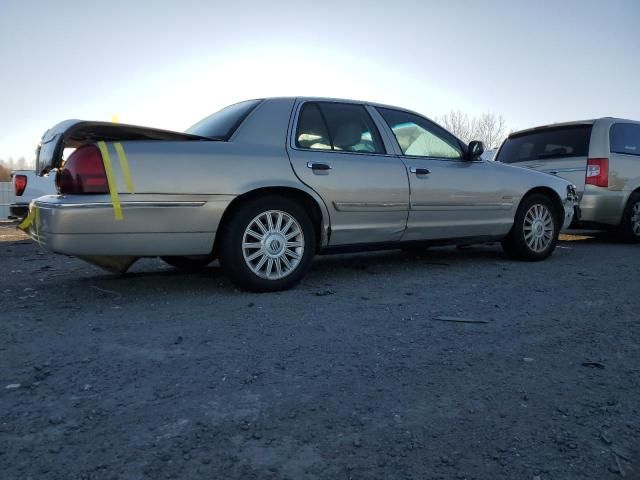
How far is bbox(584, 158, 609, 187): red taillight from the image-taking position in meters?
6.89

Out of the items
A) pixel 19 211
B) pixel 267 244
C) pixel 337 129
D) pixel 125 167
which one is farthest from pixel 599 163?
pixel 19 211

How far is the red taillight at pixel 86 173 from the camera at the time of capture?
133 inches

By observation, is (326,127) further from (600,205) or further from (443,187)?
(600,205)

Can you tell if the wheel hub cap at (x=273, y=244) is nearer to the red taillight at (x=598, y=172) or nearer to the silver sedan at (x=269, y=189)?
the silver sedan at (x=269, y=189)

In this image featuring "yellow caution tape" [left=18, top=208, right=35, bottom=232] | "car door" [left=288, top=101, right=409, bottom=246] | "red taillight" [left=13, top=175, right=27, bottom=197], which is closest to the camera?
"yellow caution tape" [left=18, top=208, right=35, bottom=232]

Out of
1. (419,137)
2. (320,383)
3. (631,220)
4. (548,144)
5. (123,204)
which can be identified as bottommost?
(320,383)

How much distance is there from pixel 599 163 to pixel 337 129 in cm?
438

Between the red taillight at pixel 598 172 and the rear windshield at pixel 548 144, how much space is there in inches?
6.5

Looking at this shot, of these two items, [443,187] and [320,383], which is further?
[443,187]

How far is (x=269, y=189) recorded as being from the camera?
393 cm

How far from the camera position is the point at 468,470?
5.09 ft

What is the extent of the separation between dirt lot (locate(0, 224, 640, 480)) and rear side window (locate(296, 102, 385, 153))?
4.00 feet

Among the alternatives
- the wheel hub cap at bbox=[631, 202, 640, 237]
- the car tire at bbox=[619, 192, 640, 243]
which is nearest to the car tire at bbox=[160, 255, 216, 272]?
the car tire at bbox=[619, 192, 640, 243]

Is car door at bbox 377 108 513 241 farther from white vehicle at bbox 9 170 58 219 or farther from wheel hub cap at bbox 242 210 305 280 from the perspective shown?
white vehicle at bbox 9 170 58 219
